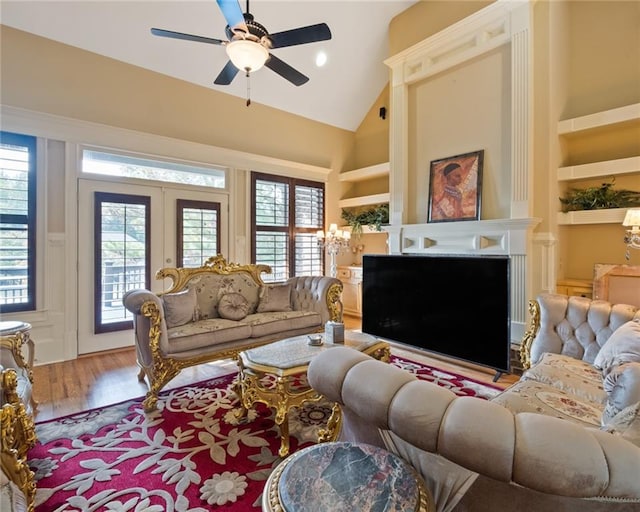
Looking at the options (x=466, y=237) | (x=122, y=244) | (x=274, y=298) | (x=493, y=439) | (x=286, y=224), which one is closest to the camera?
(x=493, y=439)

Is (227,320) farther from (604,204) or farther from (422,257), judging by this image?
(604,204)

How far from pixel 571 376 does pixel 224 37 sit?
5.17 metres

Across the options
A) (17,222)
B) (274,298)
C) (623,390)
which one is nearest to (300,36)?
(274,298)

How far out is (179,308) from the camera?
342cm

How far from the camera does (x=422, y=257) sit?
4062 mm

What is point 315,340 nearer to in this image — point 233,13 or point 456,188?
point 233,13

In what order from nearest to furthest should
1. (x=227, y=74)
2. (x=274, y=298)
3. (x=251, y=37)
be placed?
(x=251, y=37), (x=227, y=74), (x=274, y=298)

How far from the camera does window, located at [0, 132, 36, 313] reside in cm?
363

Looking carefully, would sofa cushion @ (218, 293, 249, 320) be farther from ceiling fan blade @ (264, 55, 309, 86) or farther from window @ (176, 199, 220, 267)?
ceiling fan blade @ (264, 55, 309, 86)

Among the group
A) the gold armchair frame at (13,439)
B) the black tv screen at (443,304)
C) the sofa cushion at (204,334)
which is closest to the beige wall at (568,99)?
the black tv screen at (443,304)

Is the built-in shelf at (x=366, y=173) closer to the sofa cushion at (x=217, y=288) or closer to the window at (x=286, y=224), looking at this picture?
the window at (x=286, y=224)

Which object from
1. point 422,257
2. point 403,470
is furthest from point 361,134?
point 403,470

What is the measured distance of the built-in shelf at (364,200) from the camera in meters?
5.95

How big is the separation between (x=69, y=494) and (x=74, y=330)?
2.79 metres
